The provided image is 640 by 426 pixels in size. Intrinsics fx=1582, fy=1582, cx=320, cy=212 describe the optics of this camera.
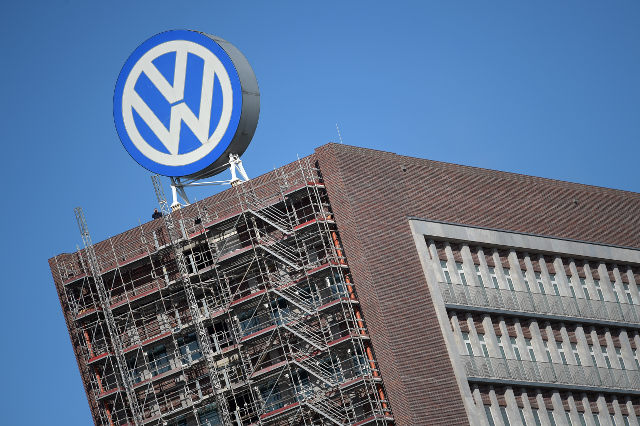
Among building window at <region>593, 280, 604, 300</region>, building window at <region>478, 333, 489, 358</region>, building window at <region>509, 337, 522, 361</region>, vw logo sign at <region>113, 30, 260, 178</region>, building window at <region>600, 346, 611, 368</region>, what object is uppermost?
vw logo sign at <region>113, 30, 260, 178</region>

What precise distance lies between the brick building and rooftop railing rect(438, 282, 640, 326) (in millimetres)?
156

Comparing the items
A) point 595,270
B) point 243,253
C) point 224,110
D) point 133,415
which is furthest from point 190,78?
point 595,270

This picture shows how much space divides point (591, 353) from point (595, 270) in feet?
22.6

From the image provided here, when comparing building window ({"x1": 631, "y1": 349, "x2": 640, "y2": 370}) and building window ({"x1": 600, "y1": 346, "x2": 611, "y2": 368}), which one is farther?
building window ({"x1": 631, "y1": 349, "x2": 640, "y2": 370})

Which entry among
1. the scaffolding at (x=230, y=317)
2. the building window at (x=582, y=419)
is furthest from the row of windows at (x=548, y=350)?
the scaffolding at (x=230, y=317)

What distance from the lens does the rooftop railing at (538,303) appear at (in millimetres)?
94312

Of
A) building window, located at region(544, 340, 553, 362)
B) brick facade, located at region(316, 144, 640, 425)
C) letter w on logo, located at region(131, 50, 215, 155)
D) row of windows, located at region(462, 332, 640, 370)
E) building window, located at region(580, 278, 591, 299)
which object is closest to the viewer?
brick facade, located at region(316, 144, 640, 425)

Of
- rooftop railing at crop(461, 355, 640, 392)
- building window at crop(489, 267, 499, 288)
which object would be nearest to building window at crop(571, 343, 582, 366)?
rooftop railing at crop(461, 355, 640, 392)

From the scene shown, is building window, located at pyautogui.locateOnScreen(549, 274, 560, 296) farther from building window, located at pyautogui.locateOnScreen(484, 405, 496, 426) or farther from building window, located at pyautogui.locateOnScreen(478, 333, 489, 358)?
building window, located at pyautogui.locateOnScreen(484, 405, 496, 426)

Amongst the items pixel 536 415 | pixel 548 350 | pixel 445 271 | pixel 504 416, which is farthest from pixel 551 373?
pixel 445 271

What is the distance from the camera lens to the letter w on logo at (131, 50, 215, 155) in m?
96.2

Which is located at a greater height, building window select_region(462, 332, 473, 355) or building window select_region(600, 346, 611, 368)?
building window select_region(462, 332, 473, 355)

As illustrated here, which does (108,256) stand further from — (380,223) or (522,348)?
(522,348)

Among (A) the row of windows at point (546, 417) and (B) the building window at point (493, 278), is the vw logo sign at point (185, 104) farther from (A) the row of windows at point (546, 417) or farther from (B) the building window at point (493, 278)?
(A) the row of windows at point (546, 417)
